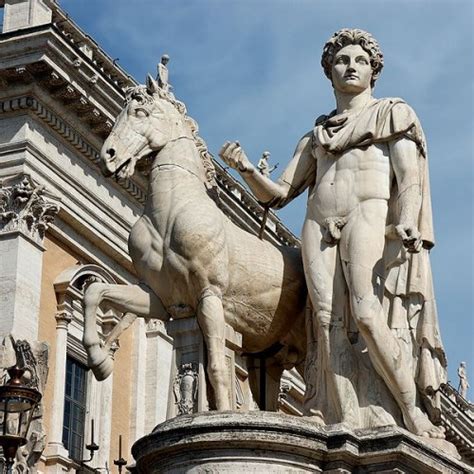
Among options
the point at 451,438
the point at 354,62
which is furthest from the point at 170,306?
the point at 451,438

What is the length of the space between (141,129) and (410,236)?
2.29 m

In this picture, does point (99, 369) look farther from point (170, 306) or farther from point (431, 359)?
point (431, 359)

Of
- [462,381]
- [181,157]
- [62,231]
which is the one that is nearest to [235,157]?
[181,157]

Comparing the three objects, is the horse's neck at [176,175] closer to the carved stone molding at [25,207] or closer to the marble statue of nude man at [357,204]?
the marble statue of nude man at [357,204]

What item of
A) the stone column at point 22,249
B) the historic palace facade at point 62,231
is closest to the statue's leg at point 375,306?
the historic palace facade at point 62,231

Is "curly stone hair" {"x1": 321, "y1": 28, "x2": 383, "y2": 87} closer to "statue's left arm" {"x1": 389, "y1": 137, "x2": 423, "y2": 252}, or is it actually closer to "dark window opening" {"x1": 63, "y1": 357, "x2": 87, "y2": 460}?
"statue's left arm" {"x1": 389, "y1": 137, "x2": 423, "y2": 252}

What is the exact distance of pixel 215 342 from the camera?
11.2 m

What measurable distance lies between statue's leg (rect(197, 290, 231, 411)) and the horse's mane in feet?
4.11

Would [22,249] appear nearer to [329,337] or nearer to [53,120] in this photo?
[53,120]

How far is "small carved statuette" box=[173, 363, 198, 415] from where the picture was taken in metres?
11.2

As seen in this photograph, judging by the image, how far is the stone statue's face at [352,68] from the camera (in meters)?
12.0

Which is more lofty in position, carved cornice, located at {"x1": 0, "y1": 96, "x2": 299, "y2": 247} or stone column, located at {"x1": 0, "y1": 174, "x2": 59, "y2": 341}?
carved cornice, located at {"x1": 0, "y1": 96, "x2": 299, "y2": 247}

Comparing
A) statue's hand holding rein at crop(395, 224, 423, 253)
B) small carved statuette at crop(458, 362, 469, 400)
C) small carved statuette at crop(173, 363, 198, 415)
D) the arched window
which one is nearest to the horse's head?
small carved statuette at crop(173, 363, 198, 415)

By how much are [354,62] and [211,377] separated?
8.89 feet
